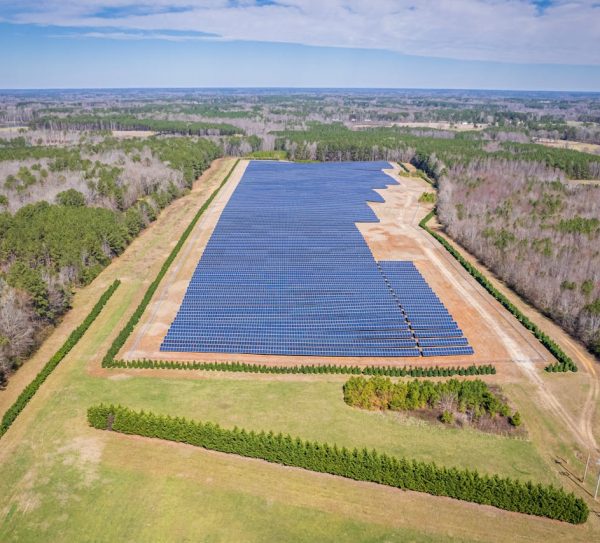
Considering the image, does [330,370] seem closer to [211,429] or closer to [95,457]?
[211,429]

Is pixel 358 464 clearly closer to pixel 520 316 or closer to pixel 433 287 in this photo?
pixel 520 316

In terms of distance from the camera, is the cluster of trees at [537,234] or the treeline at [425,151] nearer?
the cluster of trees at [537,234]

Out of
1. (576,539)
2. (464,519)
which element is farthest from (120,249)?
(576,539)

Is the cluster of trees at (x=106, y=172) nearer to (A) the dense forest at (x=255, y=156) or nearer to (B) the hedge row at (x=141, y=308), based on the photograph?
(A) the dense forest at (x=255, y=156)

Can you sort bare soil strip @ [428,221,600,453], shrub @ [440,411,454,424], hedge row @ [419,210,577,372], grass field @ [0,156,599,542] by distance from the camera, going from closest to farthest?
grass field @ [0,156,599,542]
bare soil strip @ [428,221,600,453]
shrub @ [440,411,454,424]
hedge row @ [419,210,577,372]

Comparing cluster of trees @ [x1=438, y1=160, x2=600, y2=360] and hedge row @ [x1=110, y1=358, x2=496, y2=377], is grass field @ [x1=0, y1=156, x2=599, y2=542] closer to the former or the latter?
hedge row @ [x1=110, y1=358, x2=496, y2=377]

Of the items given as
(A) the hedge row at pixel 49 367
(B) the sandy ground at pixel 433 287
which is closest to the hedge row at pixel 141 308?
(B) the sandy ground at pixel 433 287

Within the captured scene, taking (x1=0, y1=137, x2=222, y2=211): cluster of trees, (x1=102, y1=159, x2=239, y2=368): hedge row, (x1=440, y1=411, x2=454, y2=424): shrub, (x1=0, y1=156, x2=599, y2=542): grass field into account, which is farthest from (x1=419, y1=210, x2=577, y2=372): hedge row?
(x1=0, y1=137, x2=222, y2=211): cluster of trees
